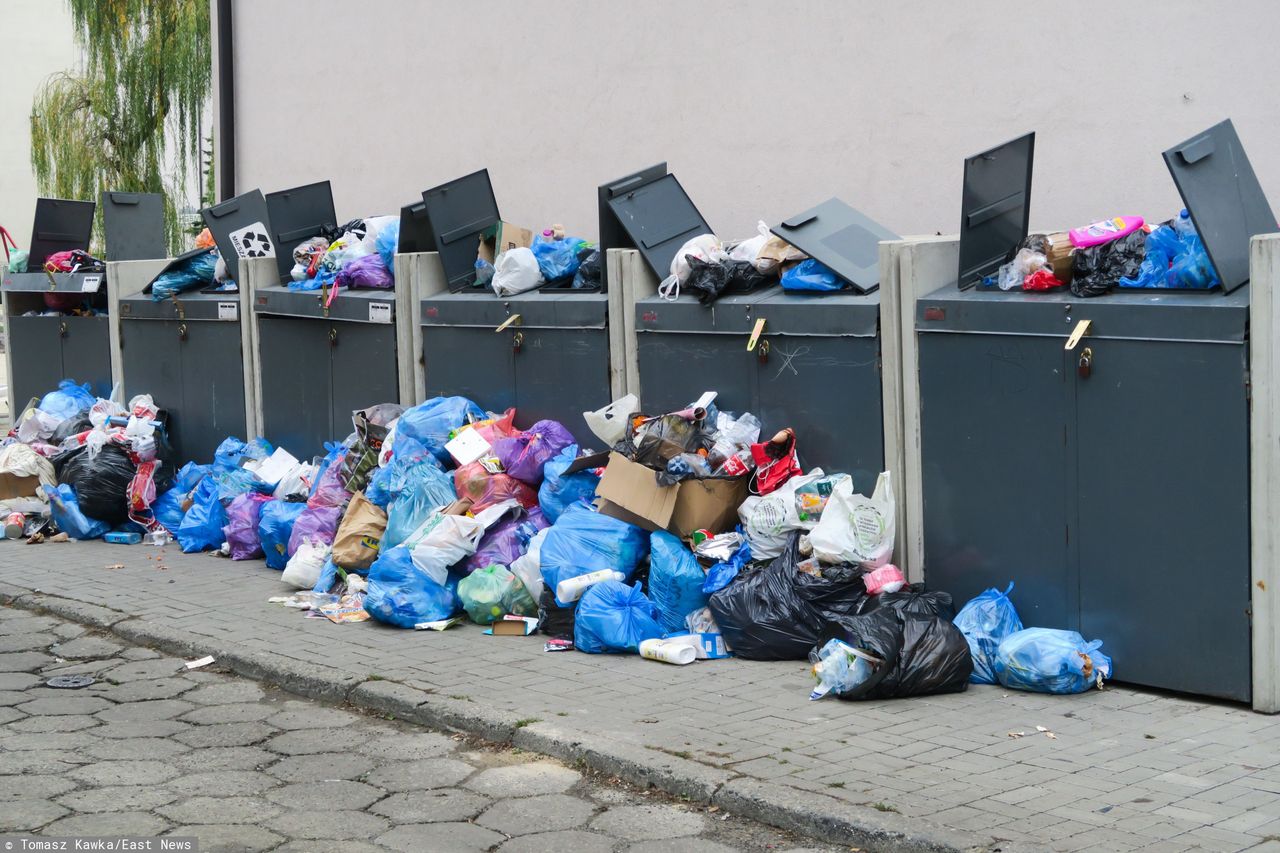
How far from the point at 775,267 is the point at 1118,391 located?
194 cm

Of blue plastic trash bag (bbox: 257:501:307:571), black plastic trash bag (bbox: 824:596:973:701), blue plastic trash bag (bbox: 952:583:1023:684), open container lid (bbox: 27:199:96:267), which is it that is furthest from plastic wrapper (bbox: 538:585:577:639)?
open container lid (bbox: 27:199:96:267)

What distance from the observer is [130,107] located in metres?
24.1

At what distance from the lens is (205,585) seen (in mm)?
7828

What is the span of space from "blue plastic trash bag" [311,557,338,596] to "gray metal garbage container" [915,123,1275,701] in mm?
3218

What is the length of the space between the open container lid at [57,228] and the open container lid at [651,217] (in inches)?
263

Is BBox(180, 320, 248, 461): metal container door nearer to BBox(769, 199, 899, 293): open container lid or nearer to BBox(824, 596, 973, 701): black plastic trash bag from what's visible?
BBox(769, 199, 899, 293): open container lid

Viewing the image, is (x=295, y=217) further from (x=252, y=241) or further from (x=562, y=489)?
(x=562, y=489)

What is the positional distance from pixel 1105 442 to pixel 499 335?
144 inches

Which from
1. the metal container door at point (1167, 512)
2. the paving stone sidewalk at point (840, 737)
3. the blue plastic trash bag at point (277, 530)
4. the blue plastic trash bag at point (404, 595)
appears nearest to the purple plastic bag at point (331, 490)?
the blue plastic trash bag at point (277, 530)

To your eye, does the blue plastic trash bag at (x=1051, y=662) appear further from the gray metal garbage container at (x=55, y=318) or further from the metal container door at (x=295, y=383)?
the gray metal garbage container at (x=55, y=318)

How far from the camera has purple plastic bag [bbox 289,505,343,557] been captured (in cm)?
781

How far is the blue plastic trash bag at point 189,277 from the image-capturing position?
10.2 m

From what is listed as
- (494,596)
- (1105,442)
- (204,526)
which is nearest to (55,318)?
(204,526)

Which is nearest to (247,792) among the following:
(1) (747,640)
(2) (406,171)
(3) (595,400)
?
(1) (747,640)
